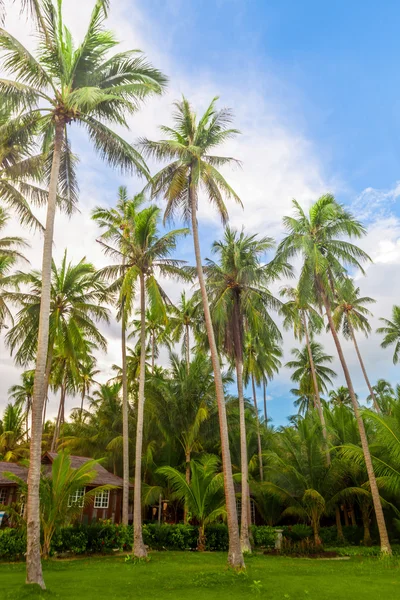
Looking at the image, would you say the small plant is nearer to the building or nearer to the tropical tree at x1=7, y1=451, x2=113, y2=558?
the tropical tree at x1=7, y1=451, x2=113, y2=558

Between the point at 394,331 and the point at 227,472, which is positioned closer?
the point at 227,472

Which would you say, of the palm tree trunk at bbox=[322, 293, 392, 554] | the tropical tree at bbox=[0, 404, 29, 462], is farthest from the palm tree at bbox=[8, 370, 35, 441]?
the palm tree trunk at bbox=[322, 293, 392, 554]

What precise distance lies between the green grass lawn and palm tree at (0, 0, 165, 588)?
2690 mm

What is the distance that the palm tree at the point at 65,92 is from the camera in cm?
1129

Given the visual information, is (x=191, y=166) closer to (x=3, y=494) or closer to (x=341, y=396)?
(x=3, y=494)

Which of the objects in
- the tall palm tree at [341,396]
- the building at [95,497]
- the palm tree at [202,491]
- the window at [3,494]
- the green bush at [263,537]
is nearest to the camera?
the palm tree at [202,491]

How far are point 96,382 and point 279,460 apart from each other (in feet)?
84.9

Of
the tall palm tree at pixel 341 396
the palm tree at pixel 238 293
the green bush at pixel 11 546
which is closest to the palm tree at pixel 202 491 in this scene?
the palm tree at pixel 238 293

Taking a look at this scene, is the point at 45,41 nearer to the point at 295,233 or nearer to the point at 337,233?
the point at 295,233

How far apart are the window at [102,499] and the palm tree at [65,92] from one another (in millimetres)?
15211

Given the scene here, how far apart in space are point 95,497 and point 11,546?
31.6 feet

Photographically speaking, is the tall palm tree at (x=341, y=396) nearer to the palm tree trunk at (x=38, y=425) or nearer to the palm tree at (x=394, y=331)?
the palm tree at (x=394, y=331)

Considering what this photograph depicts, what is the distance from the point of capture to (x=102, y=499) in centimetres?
2444

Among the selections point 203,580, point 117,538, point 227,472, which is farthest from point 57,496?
point 203,580
